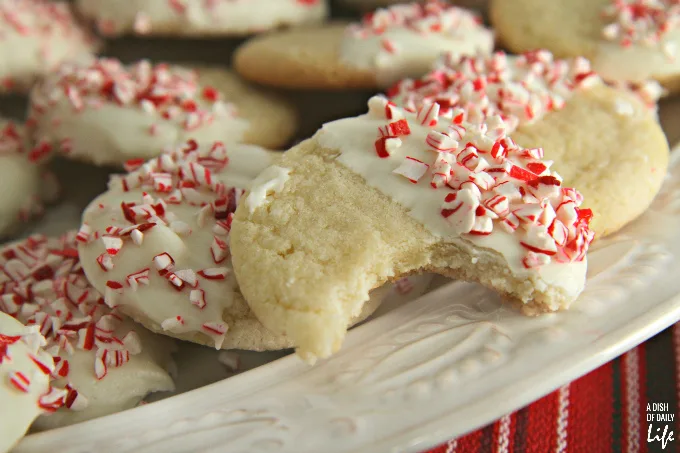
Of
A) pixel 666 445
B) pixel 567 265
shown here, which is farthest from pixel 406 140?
pixel 666 445

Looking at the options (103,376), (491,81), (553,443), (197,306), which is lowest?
(553,443)

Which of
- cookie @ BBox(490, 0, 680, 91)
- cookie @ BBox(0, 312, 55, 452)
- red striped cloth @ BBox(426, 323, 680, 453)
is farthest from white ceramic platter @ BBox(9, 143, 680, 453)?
cookie @ BBox(490, 0, 680, 91)

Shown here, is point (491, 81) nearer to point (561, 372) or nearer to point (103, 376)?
point (561, 372)

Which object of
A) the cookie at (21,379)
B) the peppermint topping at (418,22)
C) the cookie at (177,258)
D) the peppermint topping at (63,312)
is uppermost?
the peppermint topping at (418,22)

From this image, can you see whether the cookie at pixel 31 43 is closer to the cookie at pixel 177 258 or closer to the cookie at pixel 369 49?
the cookie at pixel 369 49

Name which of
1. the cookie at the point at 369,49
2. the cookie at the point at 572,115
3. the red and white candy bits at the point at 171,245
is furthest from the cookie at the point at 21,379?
the cookie at the point at 369,49

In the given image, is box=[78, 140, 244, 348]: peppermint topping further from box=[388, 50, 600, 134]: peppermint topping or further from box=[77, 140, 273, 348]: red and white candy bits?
box=[388, 50, 600, 134]: peppermint topping

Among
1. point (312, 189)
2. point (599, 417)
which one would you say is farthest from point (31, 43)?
point (599, 417)
